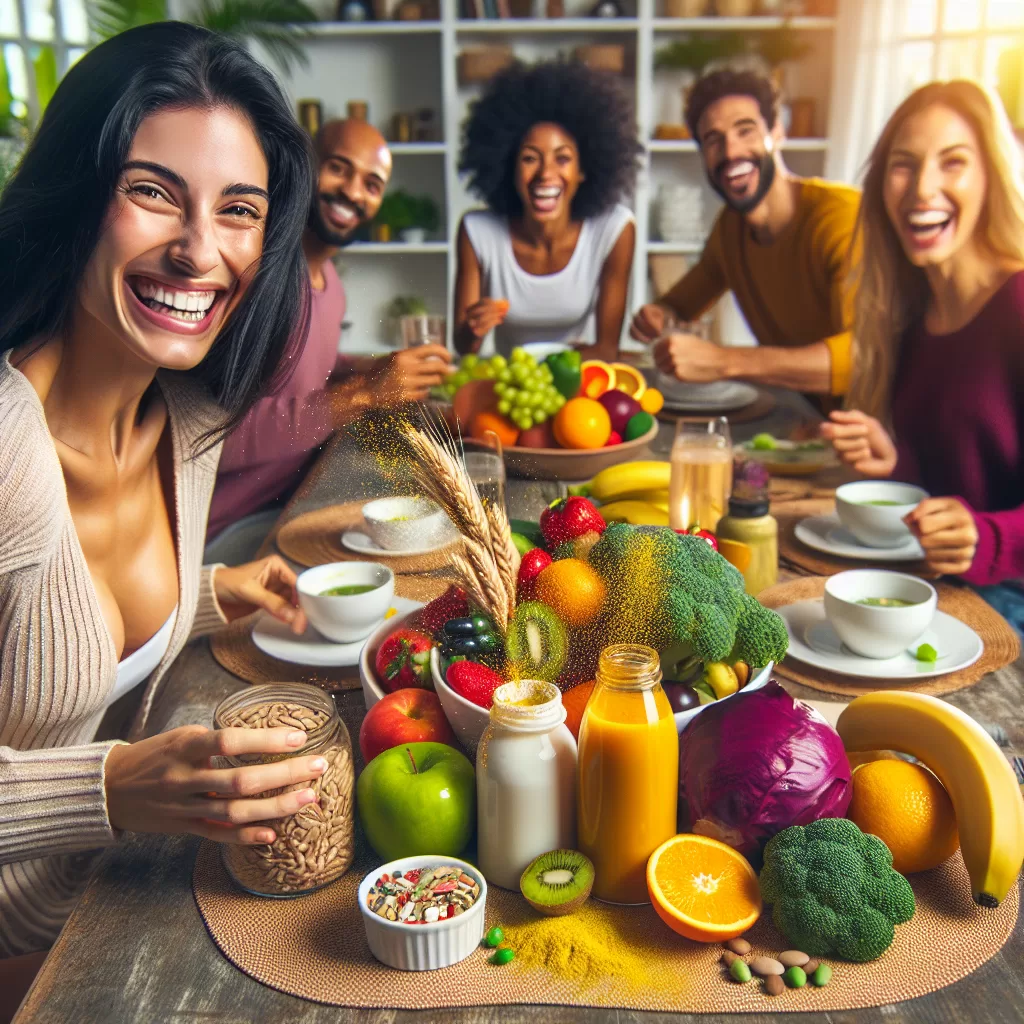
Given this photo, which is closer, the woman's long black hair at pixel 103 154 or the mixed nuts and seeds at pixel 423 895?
the mixed nuts and seeds at pixel 423 895

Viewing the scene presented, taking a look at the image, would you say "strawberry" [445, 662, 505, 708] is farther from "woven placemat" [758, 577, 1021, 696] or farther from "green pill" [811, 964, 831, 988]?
"woven placemat" [758, 577, 1021, 696]

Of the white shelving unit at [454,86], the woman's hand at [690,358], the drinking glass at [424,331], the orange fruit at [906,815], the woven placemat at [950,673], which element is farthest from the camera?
the white shelving unit at [454,86]

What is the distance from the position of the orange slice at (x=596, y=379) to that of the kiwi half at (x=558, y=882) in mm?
1309

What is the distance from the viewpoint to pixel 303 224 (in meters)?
1.04

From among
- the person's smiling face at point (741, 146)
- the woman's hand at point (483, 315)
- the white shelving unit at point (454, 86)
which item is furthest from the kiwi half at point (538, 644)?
the white shelving unit at point (454, 86)

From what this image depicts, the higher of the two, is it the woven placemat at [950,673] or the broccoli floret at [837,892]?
the broccoli floret at [837,892]

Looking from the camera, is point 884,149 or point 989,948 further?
point 884,149

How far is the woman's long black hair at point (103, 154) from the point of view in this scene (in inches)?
32.7

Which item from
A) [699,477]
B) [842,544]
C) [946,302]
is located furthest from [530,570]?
[946,302]

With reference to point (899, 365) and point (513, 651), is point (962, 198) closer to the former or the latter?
point (899, 365)

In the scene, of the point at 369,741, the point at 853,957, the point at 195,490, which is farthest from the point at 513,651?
the point at 195,490

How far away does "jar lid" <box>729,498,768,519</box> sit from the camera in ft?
4.04

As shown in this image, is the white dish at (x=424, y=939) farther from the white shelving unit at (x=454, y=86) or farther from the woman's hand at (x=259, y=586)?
A: the white shelving unit at (x=454, y=86)

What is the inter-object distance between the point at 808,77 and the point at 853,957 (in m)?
5.08
